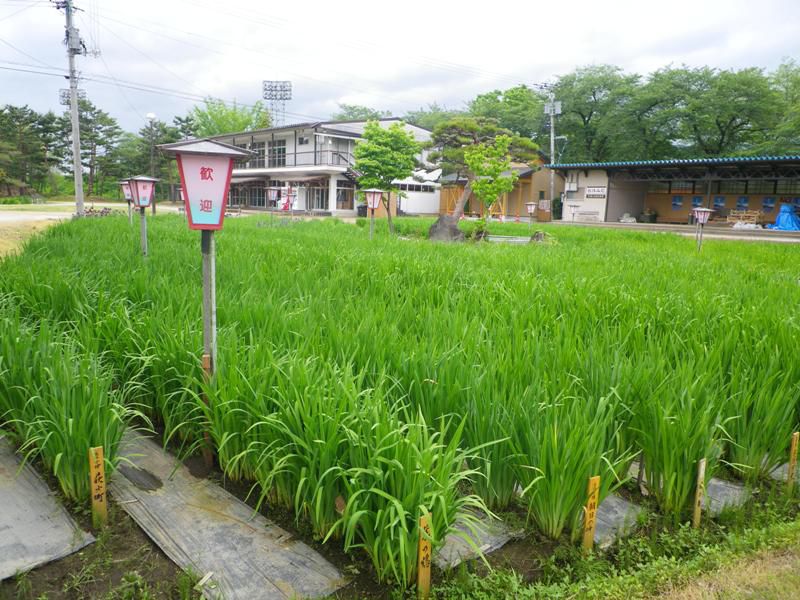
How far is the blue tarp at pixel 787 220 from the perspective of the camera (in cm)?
2244

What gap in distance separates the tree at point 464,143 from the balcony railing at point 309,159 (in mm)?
14428

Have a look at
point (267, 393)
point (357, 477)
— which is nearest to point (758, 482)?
point (357, 477)

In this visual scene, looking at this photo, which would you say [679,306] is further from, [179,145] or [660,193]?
[660,193]

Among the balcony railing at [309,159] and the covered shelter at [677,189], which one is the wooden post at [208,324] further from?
the balcony railing at [309,159]

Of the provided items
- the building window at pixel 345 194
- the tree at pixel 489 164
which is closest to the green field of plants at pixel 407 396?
the tree at pixel 489 164

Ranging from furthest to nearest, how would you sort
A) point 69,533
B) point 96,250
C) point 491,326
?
point 96,250 → point 491,326 → point 69,533

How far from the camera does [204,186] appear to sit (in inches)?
116

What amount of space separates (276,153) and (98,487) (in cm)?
3573

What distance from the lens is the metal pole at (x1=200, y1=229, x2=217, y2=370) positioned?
289 centimetres

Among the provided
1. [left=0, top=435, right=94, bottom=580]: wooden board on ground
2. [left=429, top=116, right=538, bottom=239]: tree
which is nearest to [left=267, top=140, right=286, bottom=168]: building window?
[left=429, top=116, right=538, bottom=239]: tree

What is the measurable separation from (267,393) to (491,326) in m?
1.89

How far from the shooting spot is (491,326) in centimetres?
405

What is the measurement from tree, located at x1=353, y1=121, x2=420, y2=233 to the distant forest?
11.2 feet

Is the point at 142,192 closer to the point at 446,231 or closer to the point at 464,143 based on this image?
the point at 446,231
